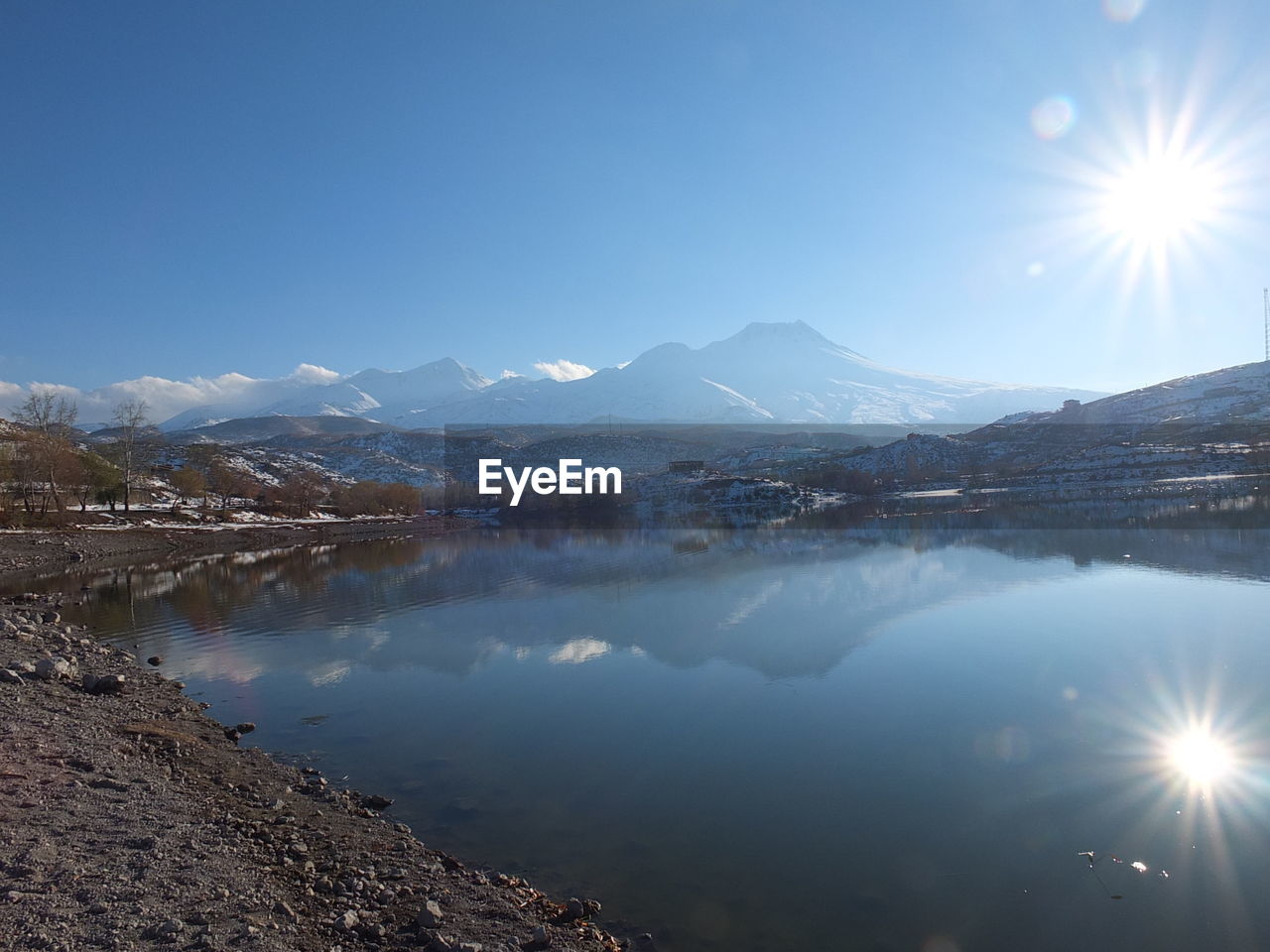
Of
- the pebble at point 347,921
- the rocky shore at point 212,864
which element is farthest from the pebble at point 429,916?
the pebble at point 347,921

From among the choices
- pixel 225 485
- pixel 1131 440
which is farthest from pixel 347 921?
pixel 1131 440

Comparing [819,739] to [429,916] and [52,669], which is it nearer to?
[429,916]

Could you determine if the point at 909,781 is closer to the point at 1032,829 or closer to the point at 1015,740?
the point at 1032,829

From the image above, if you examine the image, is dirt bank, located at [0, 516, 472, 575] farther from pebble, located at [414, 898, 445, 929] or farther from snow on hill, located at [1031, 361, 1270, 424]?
snow on hill, located at [1031, 361, 1270, 424]

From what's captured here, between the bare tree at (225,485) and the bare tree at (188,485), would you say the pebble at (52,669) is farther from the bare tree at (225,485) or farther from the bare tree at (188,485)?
the bare tree at (188,485)

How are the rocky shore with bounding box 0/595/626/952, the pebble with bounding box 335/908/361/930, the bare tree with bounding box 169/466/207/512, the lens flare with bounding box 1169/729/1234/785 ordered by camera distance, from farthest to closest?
the bare tree with bounding box 169/466/207/512 < the lens flare with bounding box 1169/729/1234/785 < the pebble with bounding box 335/908/361/930 < the rocky shore with bounding box 0/595/626/952

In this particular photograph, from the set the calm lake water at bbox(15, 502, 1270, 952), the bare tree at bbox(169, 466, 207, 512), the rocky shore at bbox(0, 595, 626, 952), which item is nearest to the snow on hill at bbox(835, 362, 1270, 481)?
the calm lake water at bbox(15, 502, 1270, 952)
